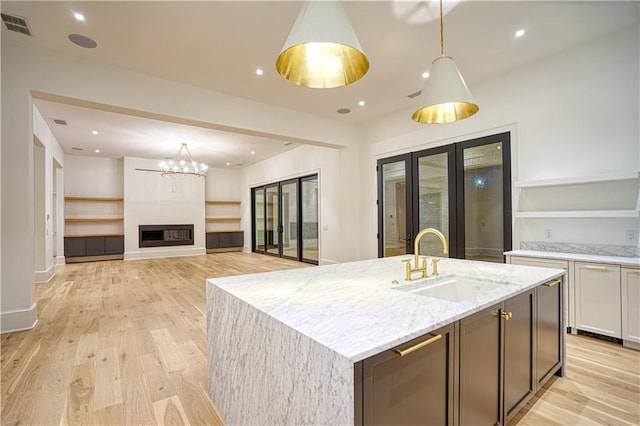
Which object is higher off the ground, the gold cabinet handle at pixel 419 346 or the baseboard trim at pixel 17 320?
the gold cabinet handle at pixel 419 346

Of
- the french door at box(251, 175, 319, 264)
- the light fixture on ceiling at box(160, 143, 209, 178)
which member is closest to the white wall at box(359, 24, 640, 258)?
the french door at box(251, 175, 319, 264)

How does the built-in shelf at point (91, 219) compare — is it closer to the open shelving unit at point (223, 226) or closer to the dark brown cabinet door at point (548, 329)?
the open shelving unit at point (223, 226)

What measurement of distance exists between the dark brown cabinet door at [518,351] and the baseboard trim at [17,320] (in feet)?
16.0

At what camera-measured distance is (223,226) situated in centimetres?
1177

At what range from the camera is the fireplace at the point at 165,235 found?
962cm

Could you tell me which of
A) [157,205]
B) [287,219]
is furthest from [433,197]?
[157,205]

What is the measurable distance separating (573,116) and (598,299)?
216cm

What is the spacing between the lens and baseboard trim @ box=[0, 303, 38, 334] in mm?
3422

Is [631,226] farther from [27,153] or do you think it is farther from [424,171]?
[27,153]

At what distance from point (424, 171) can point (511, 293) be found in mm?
3983

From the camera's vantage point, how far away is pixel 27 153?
3.56 m

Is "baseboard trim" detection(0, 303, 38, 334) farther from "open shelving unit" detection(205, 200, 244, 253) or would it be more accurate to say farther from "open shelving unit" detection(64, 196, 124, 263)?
"open shelving unit" detection(205, 200, 244, 253)

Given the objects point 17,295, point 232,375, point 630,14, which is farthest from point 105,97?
point 630,14

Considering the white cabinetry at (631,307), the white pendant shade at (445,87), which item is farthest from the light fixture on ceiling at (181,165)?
the white cabinetry at (631,307)
